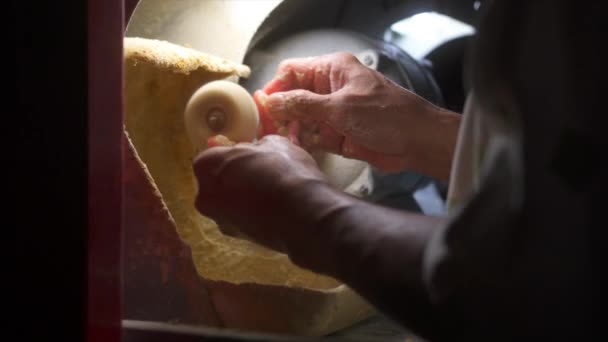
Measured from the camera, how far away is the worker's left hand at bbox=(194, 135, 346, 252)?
68cm

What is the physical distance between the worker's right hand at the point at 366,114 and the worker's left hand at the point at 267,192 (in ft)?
0.58

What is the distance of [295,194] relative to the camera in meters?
0.69

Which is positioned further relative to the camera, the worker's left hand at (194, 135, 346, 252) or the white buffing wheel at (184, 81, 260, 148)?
the white buffing wheel at (184, 81, 260, 148)

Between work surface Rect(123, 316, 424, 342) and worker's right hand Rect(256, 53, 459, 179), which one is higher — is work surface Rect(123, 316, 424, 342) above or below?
below

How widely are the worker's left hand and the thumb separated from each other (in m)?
0.17

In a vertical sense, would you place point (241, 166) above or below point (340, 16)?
below

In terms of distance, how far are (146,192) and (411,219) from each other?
1.50 ft

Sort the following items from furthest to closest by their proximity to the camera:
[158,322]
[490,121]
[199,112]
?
1. [199,112]
2. [158,322]
3. [490,121]

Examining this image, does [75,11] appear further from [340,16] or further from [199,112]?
[340,16]

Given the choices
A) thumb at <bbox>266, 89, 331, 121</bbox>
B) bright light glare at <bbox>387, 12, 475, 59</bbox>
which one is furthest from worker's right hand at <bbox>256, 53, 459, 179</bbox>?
bright light glare at <bbox>387, 12, 475, 59</bbox>

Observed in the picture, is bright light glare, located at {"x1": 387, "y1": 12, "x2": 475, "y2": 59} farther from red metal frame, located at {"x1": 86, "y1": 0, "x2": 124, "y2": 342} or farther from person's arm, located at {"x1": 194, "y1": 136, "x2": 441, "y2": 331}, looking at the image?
red metal frame, located at {"x1": 86, "y1": 0, "x2": 124, "y2": 342}

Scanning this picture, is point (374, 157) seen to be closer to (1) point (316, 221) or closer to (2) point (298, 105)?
(2) point (298, 105)

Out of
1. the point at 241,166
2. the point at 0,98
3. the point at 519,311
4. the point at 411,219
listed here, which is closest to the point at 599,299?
the point at 519,311

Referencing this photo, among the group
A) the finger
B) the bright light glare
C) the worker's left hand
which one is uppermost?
the bright light glare
